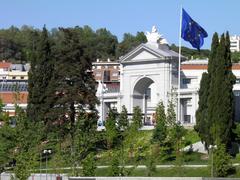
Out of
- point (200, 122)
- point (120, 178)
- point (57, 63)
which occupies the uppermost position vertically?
point (57, 63)

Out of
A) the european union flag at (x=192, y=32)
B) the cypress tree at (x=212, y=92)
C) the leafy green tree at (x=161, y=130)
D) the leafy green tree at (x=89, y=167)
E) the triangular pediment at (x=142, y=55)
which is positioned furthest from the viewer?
the triangular pediment at (x=142, y=55)

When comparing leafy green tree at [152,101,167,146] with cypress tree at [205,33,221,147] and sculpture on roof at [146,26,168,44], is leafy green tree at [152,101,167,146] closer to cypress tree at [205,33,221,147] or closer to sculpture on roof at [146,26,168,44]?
cypress tree at [205,33,221,147]

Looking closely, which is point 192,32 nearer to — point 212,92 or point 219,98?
point 212,92

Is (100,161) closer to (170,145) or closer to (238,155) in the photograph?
(170,145)

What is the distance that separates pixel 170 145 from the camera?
192 ft

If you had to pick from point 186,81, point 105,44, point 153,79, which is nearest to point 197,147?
point 153,79

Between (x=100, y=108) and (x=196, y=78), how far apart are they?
11.4m

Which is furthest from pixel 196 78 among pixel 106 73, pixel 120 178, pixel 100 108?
pixel 106 73

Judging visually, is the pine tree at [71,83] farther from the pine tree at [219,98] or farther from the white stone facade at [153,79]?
the white stone facade at [153,79]

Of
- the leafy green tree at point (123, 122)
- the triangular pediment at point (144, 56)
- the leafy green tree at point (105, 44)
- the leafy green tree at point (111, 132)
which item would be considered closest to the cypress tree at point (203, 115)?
the leafy green tree at point (123, 122)

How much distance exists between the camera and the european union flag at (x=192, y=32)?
64438mm

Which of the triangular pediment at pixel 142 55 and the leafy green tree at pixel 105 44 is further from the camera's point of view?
the leafy green tree at pixel 105 44

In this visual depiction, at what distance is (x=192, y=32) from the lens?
64.9 metres

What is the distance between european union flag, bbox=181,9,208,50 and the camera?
64.4 m
